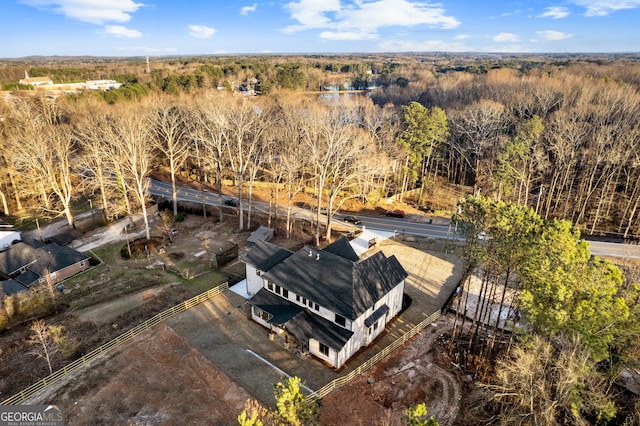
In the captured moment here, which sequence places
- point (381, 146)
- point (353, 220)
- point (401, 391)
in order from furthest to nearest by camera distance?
1. point (381, 146)
2. point (353, 220)
3. point (401, 391)

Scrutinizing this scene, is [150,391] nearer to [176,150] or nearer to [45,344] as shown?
[45,344]

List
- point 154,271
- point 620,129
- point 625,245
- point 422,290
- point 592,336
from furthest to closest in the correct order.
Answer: point 620,129
point 625,245
point 154,271
point 422,290
point 592,336

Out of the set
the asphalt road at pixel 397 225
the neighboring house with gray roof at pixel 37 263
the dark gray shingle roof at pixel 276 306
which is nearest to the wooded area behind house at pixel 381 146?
the asphalt road at pixel 397 225

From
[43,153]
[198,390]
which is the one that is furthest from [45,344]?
[43,153]

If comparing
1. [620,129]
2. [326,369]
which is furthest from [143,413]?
[620,129]

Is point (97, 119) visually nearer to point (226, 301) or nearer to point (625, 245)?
point (226, 301)

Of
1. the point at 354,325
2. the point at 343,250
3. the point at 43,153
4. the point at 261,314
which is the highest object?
the point at 43,153

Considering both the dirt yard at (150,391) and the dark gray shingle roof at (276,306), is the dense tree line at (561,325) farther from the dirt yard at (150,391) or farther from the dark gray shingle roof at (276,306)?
the dirt yard at (150,391)
